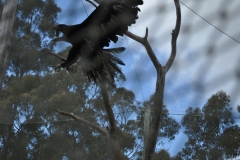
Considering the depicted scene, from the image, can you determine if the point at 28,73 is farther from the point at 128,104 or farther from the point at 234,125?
the point at 234,125

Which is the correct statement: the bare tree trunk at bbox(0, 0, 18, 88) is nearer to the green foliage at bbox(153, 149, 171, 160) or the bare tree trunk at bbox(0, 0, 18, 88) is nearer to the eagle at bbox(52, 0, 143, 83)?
the eagle at bbox(52, 0, 143, 83)

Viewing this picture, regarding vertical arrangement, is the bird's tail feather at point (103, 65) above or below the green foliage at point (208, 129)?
below

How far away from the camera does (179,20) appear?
1.33m

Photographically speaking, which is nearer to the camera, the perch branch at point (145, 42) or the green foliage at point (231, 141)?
the perch branch at point (145, 42)

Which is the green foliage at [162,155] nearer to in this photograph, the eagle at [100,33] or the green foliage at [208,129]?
the green foliage at [208,129]

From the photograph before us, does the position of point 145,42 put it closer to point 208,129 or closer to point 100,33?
point 100,33

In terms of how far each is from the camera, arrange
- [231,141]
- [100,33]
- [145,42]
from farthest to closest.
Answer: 1. [231,141]
2. [145,42]
3. [100,33]

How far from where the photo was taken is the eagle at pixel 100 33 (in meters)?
1.18

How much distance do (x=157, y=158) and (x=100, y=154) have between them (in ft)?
1.16

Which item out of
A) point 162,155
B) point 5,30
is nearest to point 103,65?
point 5,30

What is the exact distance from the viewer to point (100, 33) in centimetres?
119

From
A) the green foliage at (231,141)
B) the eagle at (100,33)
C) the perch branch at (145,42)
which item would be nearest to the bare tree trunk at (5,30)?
the eagle at (100,33)

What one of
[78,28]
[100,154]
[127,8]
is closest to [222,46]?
[127,8]

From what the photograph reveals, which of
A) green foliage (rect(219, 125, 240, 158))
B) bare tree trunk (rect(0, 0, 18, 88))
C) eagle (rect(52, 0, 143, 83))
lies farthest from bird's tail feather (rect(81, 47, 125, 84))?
green foliage (rect(219, 125, 240, 158))
